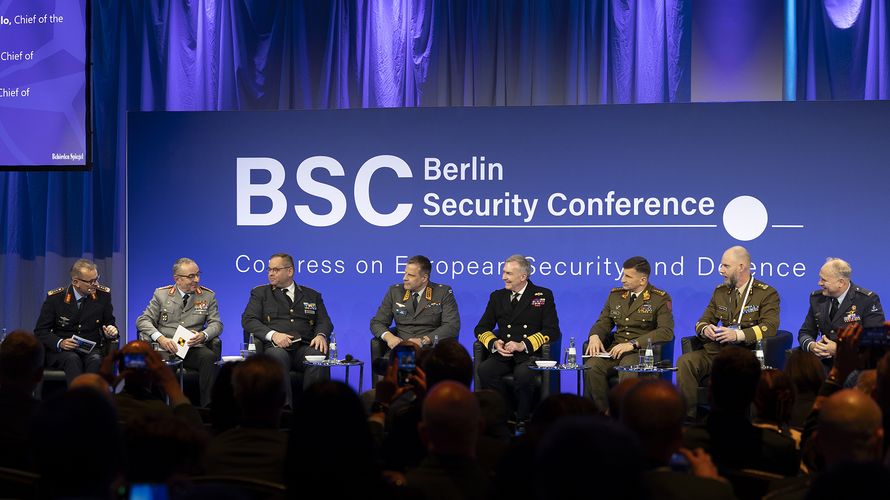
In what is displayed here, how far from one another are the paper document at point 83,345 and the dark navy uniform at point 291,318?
115 cm

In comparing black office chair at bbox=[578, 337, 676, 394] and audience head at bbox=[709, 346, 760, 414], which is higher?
audience head at bbox=[709, 346, 760, 414]

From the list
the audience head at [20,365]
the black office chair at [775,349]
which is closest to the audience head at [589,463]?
the audience head at [20,365]

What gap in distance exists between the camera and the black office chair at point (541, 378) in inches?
303

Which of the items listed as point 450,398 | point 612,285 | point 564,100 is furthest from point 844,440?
point 564,100

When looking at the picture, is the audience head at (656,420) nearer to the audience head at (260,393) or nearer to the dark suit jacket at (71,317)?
the audience head at (260,393)

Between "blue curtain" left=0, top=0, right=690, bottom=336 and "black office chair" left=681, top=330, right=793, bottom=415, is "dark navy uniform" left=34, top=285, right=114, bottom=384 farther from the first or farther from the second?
"black office chair" left=681, top=330, right=793, bottom=415

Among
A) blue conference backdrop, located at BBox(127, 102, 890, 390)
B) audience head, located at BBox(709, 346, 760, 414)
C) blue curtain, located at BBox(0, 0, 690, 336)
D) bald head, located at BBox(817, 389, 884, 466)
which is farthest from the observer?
blue curtain, located at BBox(0, 0, 690, 336)

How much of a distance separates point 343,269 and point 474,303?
3.86 feet

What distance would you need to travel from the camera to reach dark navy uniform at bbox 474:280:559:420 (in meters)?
7.80

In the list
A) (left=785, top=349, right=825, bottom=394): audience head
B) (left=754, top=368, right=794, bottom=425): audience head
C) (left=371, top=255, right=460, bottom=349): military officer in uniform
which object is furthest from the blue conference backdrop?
(left=754, top=368, right=794, bottom=425): audience head

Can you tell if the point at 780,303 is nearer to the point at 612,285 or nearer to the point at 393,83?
the point at 612,285

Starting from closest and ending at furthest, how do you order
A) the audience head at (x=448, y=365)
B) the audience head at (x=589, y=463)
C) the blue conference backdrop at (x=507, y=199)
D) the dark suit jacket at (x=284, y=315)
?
the audience head at (x=589, y=463) → the audience head at (x=448, y=365) → the dark suit jacket at (x=284, y=315) → the blue conference backdrop at (x=507, y=199)

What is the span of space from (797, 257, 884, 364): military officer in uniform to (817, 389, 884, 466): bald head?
4844mm

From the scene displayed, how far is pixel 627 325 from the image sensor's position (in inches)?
317
